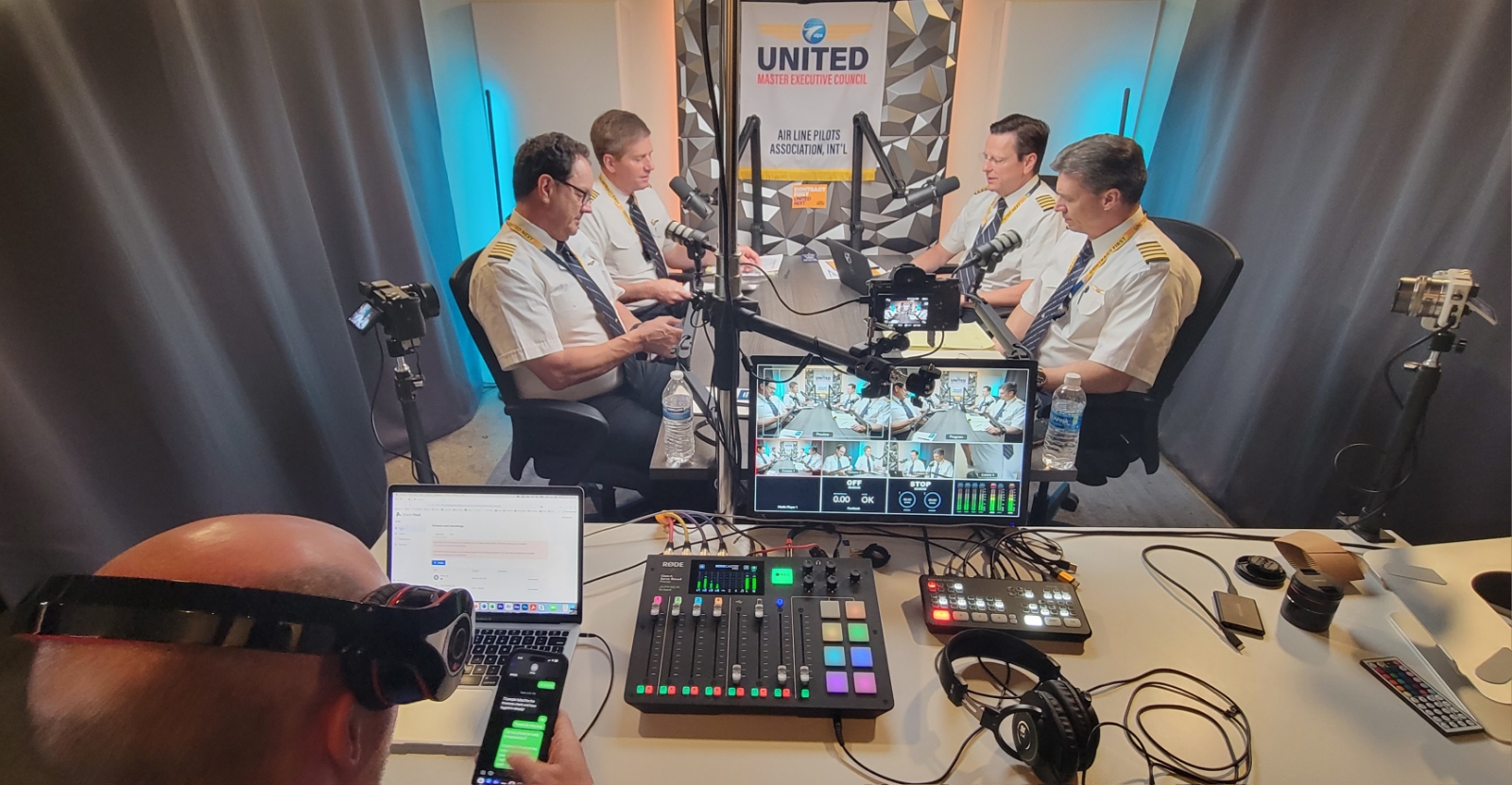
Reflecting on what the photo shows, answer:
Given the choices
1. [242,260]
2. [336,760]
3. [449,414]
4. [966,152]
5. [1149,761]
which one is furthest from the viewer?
[966,152]

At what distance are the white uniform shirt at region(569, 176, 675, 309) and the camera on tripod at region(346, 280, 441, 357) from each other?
114 centimetres

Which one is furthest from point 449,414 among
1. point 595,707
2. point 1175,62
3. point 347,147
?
point 1175,62

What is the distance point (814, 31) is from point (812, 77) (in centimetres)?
21

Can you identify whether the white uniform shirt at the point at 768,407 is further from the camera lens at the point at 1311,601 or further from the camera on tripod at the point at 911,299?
the camera lens at the point at 1311,601

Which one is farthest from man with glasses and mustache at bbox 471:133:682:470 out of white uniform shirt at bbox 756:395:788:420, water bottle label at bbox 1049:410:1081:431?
water bottle label at bbox 1049:410:1081:431

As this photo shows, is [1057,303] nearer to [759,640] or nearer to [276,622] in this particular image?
[759,640]

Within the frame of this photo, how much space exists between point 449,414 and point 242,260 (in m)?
1.38

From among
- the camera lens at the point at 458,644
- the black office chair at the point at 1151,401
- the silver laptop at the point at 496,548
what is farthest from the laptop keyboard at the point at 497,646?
the black office chair at the point at 1151,401

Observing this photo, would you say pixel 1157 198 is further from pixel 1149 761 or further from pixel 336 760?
pixel 336 760

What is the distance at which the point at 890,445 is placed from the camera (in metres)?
1.36

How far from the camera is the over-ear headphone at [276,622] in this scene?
499mm

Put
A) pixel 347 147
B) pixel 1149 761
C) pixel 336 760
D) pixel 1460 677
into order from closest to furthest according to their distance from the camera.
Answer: pixel 336 760 < pixel 1149 761 < pixel 1460 677 < pixel 347 147

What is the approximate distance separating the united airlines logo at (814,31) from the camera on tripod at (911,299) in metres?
2.56

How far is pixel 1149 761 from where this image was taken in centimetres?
99
